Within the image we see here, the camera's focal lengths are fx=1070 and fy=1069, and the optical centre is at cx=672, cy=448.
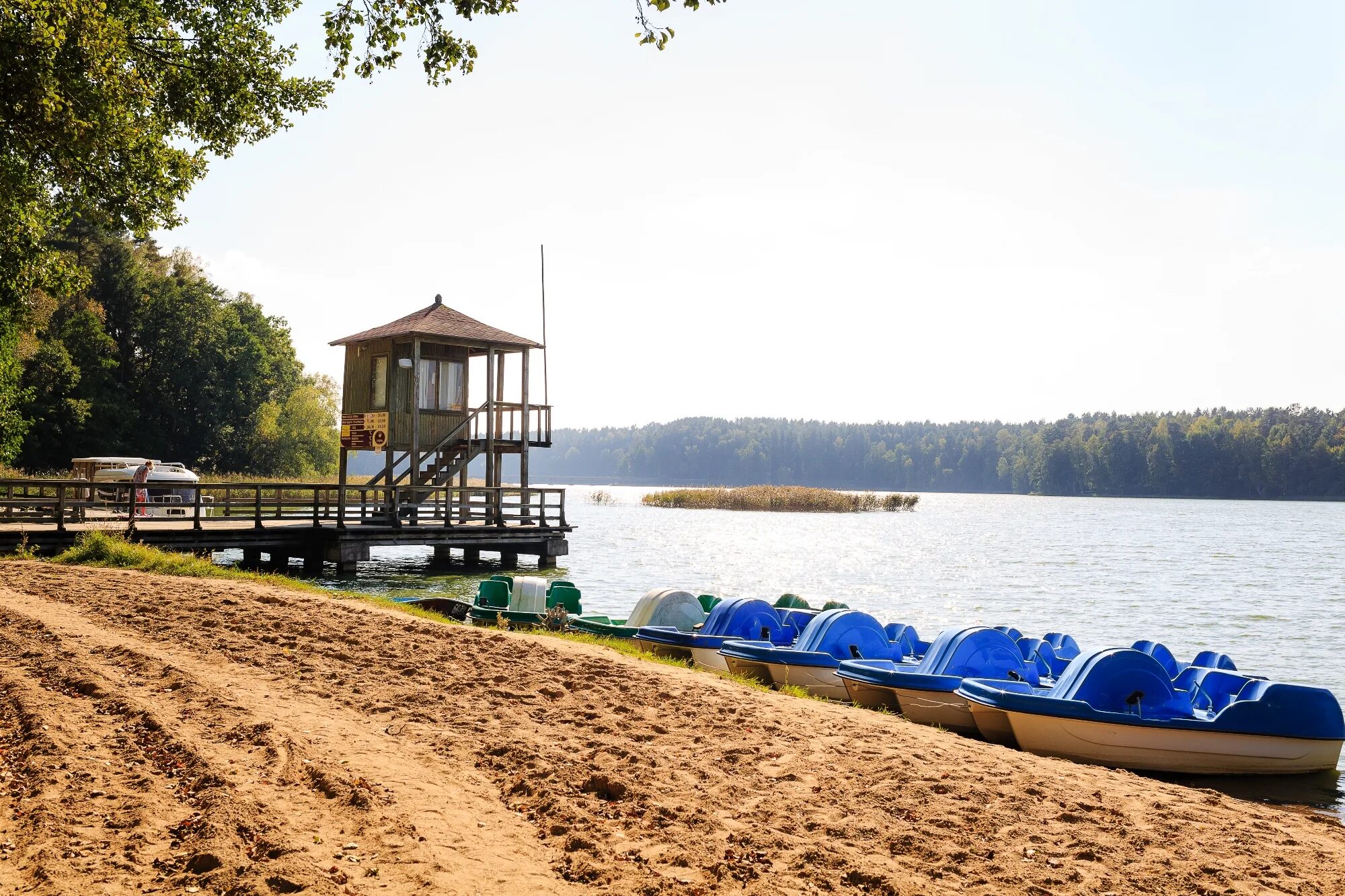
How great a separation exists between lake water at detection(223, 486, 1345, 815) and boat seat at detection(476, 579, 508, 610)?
6169 mm

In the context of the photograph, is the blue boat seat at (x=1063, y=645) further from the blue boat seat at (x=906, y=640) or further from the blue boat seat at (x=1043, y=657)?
the blue boat seat at (x=906, y=640)

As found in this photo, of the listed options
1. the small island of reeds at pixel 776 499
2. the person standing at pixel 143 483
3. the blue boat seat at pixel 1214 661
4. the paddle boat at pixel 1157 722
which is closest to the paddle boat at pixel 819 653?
the paddle boat at pixel 1157 722

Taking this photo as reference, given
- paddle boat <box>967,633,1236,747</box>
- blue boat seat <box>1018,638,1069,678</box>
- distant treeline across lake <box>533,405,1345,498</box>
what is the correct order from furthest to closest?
distant treeline across lake <box>533,405,1345,498</box>
blue boat seat <box>1018,638,1069,678</box>
paddle boat <box>967,633,1236,747</box>

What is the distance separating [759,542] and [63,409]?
3373 centimetres

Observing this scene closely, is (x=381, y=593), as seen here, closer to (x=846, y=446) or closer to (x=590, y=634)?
(x=590, y=634)

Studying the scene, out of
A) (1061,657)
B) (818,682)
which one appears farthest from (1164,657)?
(818,682)

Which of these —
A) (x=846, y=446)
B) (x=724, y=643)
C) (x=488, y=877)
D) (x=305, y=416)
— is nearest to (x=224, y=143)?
(x=724, y=643)

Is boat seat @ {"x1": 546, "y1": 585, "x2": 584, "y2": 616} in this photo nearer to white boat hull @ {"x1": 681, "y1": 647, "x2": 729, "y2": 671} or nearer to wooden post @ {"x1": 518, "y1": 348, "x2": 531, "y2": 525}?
white boat hull @ {"x1": 681, "y1": 647, "x2": 729, "y2": 671}

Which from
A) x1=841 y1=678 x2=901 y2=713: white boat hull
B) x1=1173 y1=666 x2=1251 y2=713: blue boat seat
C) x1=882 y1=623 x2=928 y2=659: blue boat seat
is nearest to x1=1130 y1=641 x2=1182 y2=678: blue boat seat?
x1=1173 y1=666 x2=1251 y2=713: blue boat seat

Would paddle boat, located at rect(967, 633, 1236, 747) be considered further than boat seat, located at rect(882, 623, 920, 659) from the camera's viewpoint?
No

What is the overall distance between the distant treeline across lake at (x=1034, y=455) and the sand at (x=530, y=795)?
134120 millimetres

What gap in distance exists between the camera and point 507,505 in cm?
2962

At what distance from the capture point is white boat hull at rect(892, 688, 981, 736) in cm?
1068

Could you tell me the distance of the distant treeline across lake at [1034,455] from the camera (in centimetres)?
12694
